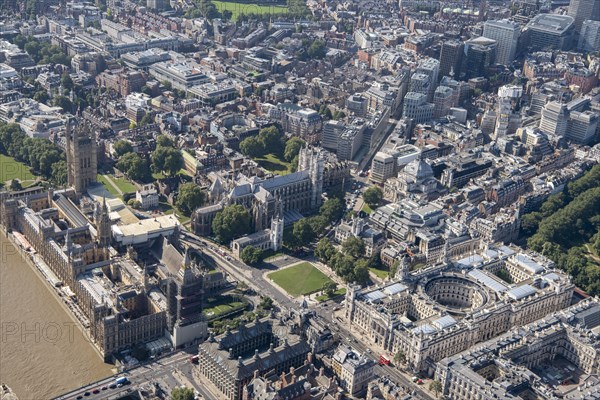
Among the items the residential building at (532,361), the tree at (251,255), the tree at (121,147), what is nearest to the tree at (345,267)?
the tree at (251,255)

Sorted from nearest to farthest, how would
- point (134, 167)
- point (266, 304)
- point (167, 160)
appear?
point (266, 304) → point (134, 167) → point (167, 160)

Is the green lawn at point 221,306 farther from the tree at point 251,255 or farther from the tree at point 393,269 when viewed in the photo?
the tree at point 393,269

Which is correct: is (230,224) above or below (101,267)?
above

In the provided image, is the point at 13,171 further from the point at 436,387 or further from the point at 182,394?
the point at 436,387

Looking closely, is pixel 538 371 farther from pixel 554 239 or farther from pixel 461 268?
pixel 554 239

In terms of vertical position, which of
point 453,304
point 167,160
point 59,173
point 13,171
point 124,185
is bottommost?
point 453,304

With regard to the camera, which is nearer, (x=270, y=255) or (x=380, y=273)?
(x=380, y=273)

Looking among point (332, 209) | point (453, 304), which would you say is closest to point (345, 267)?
point (453, 304)

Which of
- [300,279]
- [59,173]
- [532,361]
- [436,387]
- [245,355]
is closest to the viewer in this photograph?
[436,387]
